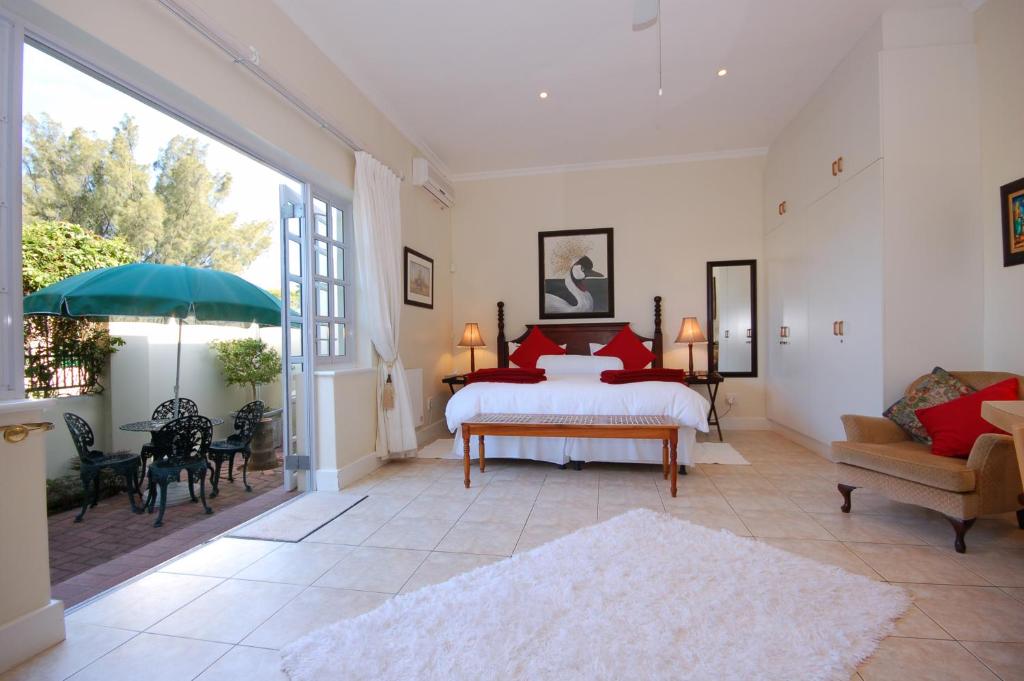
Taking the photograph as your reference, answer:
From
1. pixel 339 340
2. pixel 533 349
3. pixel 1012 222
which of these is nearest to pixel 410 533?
pixel 339 340

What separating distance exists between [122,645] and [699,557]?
248 cm

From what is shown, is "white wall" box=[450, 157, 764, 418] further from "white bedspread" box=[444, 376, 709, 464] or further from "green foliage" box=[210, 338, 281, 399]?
"green foliage" box=[210, 338, 281, 399]

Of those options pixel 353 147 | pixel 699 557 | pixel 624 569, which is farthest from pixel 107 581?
pixel 353 147

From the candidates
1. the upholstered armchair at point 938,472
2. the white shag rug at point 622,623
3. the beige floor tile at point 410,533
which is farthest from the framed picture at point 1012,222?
the beige floor tile at point 410,533

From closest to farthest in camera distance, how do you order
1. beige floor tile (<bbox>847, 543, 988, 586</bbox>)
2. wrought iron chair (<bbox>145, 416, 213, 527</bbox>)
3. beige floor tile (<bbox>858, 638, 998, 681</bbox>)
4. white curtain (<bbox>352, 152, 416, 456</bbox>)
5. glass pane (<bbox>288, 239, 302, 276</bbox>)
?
beige floor tile (<bbox>858, 638, 998, 681</bbox>) → beige floor tile (<bbox>847, 543, 988, 586</bbox>) → wrought iron chair (<bbox>145, 416, 213, 527</bbox>) → glass pane (<bbox>288, 239, 302, 276</bbox>) → white curtain (<bbox>352, 152, 416, 456</bbox>)

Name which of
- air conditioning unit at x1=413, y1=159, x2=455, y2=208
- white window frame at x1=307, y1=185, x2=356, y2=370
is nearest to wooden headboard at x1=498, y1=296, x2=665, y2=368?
air conditioning unit at x1=413, y1=159, x2=455, y2=208

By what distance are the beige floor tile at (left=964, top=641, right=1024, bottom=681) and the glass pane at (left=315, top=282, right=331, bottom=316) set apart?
402cm

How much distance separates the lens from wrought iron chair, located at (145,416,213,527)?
2979 mm

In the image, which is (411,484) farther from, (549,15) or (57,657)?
(549,15)

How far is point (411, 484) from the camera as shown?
3.56 metres

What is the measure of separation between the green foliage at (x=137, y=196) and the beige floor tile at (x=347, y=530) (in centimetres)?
259

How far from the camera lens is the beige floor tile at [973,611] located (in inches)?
65.0

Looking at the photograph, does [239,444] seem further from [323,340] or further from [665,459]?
[665,459]

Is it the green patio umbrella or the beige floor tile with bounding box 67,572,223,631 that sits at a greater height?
the green patio umbrella
